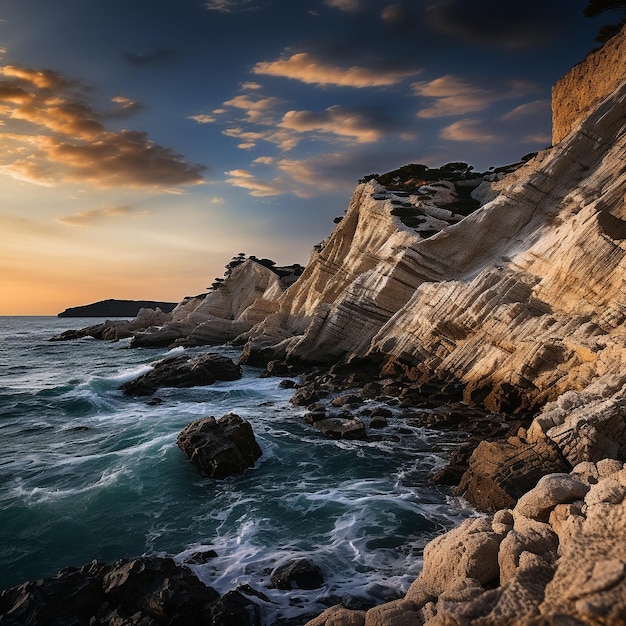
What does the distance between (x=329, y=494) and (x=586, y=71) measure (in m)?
46.4

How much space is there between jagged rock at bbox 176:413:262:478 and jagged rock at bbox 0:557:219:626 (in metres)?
6.84

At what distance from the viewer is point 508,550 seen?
7090 mm

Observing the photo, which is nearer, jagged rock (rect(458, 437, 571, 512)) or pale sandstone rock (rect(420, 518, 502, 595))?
pale sandstone rock (rect(420, 518, 502, 595))

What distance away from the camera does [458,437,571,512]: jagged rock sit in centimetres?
1213

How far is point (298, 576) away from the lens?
10461mm

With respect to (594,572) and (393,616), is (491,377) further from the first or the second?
(594,572)

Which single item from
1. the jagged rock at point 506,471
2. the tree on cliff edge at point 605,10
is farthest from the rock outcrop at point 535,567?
the tree on cliff edge at point 605,10

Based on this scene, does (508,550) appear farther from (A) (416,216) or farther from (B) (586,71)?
(B) (586,71)

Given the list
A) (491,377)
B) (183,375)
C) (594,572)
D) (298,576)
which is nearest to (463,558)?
(594,572)

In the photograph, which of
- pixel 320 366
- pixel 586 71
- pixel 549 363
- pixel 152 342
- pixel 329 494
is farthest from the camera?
pixel 152 342

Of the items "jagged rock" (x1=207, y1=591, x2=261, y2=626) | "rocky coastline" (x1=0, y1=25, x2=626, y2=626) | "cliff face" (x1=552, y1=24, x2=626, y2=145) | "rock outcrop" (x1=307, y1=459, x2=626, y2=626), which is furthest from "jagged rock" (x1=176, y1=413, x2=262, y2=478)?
"cliff face" (x1=552, y1=24, x2=626, y2=145)

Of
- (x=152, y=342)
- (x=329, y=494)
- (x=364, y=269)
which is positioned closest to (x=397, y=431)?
(x=329, y=494)

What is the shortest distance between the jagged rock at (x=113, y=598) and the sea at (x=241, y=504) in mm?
1295

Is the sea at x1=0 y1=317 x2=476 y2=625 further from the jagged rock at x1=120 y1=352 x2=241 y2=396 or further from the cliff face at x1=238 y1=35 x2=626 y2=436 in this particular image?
the jagged rock at x1=120 y1=352 x2=241 y2=396
